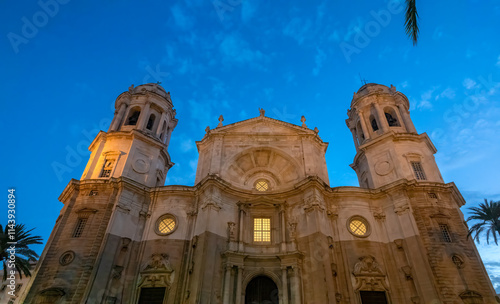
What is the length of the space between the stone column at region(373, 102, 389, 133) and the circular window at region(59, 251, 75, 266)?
3141 cm

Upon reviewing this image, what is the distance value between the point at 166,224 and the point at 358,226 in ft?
56.1

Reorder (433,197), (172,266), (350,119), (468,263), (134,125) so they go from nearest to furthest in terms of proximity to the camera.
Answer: (468,263) < (172,266) < (433,197) < (134,125) < (350,119)

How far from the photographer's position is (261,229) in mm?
27516

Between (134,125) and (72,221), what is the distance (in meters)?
13.1

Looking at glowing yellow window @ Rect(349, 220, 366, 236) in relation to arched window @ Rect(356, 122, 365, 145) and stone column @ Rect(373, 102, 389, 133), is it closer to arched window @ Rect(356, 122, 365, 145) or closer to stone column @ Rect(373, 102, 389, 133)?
stone column @ Rect(373, 102, 389, 133)

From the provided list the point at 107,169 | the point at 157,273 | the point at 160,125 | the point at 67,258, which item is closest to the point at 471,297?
the point at 157,273

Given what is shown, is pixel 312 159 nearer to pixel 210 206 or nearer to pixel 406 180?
pixel 406 180

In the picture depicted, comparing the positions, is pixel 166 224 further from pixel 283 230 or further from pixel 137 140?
pixel 283 230

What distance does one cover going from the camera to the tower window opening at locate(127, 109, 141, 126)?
3609cm

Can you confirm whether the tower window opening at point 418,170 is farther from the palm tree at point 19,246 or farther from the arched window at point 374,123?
the palm tree at point 19,246

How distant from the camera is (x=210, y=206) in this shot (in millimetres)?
26156

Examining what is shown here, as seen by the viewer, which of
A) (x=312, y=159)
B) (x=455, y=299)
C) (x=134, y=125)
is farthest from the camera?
(x=134, y=125)

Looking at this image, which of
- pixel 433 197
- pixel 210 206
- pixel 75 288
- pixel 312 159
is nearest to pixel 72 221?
pixel 75 288

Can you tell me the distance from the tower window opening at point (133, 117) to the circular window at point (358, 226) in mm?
26075
